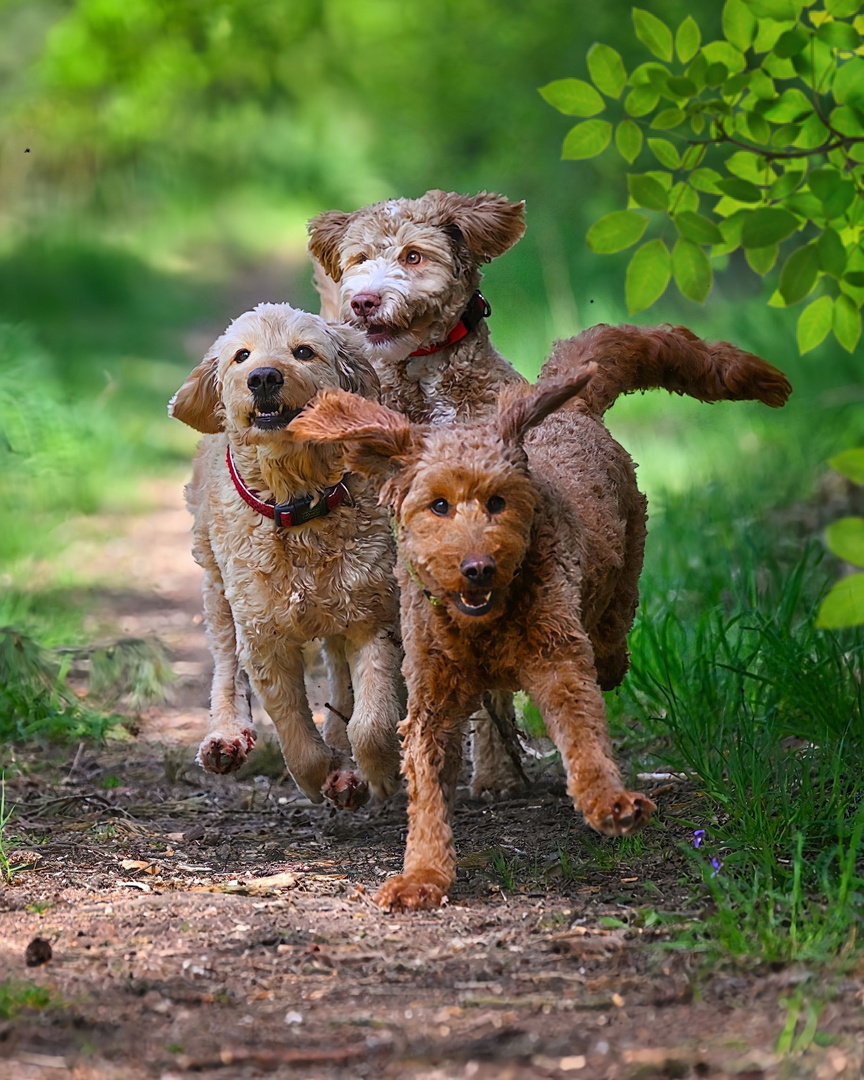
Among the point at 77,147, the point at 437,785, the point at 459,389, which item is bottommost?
the point at 437,785

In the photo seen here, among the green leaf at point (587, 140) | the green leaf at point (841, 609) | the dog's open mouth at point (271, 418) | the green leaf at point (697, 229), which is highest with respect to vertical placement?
the green leaf at point (587, 140)

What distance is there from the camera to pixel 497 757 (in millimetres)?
5070

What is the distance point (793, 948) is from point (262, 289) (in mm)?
12634

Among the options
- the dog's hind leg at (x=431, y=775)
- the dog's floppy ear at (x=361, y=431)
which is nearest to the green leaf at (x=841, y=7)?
the dog's floppy ear at (x=361, y=431)

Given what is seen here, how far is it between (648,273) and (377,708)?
1.61m

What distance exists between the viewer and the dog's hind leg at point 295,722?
4.62 m

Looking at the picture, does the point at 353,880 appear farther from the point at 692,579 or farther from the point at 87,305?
the point at 87,305

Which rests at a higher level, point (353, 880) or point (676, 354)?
point (676, 354)

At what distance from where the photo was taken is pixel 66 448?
375 inches

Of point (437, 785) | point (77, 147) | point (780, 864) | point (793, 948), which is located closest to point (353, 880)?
point (437, 785)

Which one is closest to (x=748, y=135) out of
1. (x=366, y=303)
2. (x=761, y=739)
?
(x=366, y=303)

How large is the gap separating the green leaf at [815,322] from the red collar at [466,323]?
1.34 m

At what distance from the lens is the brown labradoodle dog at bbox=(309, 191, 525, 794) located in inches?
189

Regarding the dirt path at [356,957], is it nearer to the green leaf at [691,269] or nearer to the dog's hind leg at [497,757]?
the dog's hind leg at [497,757]
